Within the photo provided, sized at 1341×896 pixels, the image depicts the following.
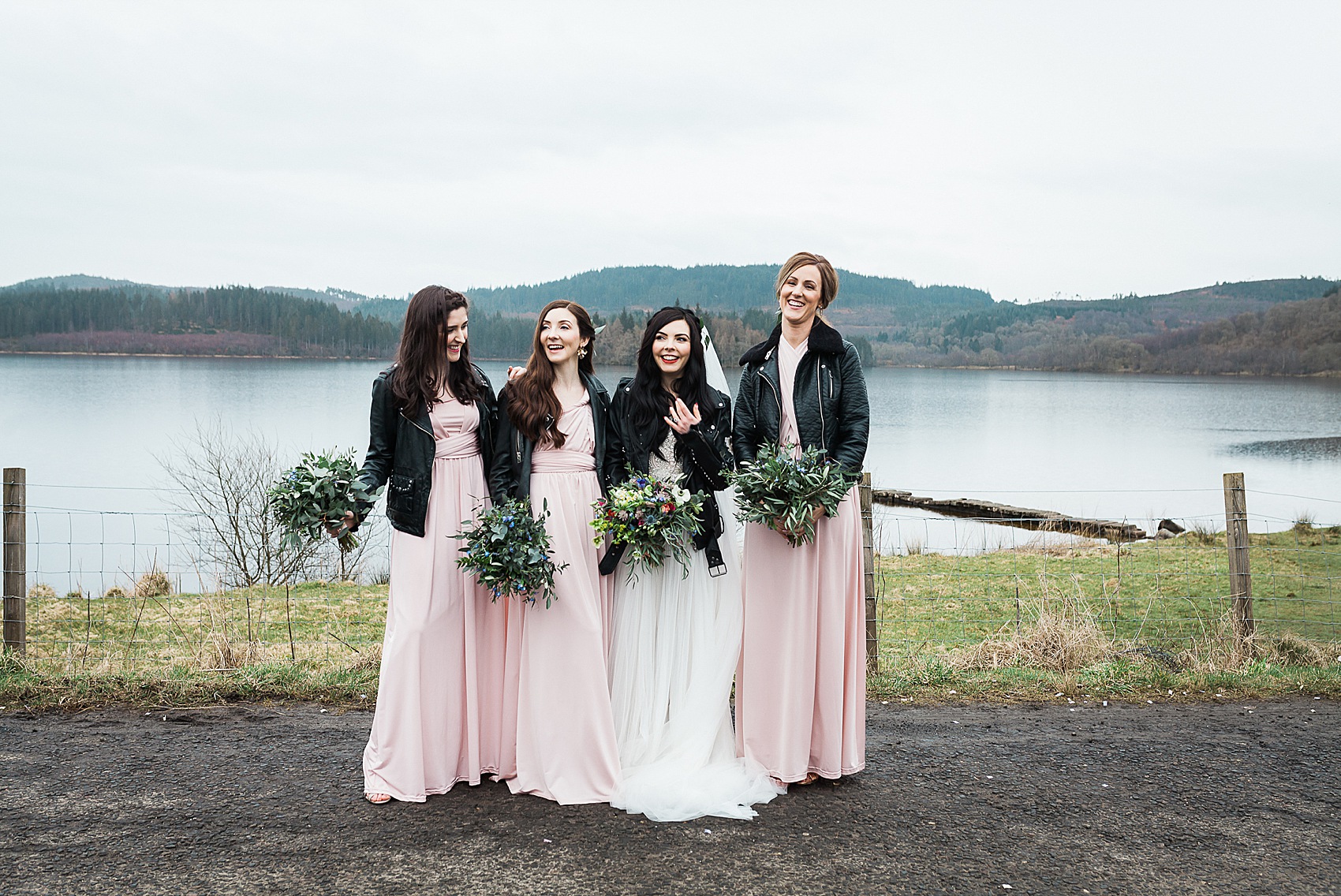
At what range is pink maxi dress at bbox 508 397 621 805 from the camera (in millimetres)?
4414

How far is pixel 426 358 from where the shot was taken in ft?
14.9

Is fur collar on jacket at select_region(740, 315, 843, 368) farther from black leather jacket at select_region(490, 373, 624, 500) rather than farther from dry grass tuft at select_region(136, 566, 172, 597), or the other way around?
dry grass tuft at select_region(136, 566, 172, 597)

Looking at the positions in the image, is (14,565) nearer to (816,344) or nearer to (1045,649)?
(816,344)

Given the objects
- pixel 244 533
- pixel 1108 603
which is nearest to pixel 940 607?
pixel 1108 603

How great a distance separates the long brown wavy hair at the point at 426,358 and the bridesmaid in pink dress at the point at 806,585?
147cm

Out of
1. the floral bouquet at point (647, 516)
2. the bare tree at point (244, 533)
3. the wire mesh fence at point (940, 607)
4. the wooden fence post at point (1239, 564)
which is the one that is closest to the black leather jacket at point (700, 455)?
the floral bouquet at point (647, 516)

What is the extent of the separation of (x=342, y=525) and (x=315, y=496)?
8.3 inches

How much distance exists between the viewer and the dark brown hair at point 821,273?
4719 millimetres

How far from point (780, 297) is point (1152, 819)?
2.99 m

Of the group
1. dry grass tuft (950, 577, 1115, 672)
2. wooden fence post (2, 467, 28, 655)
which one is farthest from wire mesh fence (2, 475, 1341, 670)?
wooden fence post (2, 467, 28, 655)

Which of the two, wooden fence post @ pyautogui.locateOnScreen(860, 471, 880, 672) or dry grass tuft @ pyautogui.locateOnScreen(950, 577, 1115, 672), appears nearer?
wooden fence post @ pyautogui.locateOnScreen(860, 471, 880, 672)

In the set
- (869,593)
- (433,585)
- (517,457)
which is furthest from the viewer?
(869,593)

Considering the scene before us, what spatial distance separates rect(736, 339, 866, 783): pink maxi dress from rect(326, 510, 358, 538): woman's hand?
1.94 meters

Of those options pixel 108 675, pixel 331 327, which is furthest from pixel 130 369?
pixel 108 675
